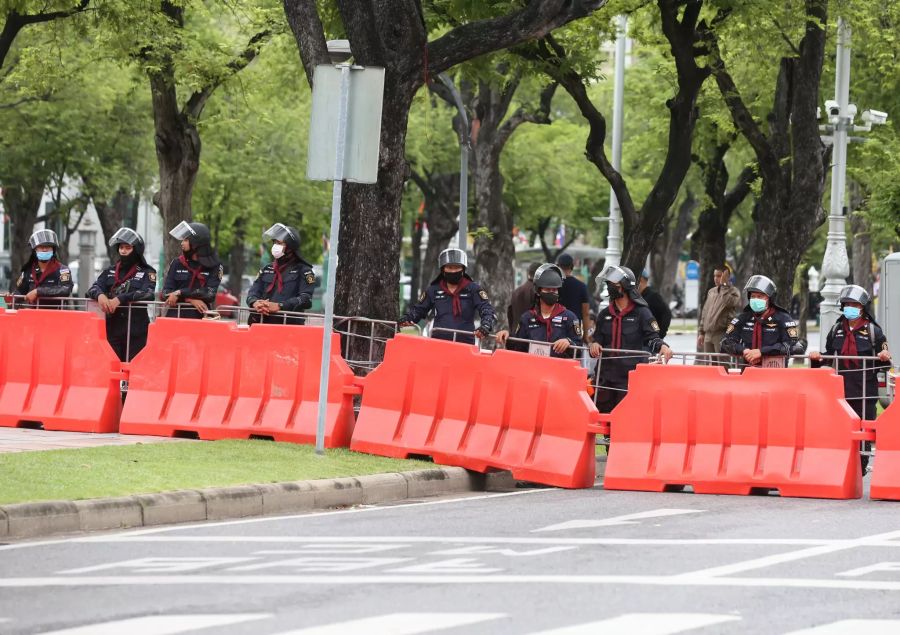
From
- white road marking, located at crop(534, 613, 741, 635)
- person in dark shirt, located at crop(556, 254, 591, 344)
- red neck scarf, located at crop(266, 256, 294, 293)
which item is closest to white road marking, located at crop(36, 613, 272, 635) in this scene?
white road marking, located at crop(534, 613, 741, 635)

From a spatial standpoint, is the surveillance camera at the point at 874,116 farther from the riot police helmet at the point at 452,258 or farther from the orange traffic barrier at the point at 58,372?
the orange traffic barrier at the point at 58,372

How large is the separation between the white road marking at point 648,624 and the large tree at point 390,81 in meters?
9.84

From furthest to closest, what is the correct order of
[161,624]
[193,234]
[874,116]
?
[874,116], [193,234], [161,624]

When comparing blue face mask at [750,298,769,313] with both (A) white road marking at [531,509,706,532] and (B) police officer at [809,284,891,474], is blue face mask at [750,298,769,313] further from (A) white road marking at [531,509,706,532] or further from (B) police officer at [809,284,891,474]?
(A) white road marking at [531,509,706,532]

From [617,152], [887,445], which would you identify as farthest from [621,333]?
[617,152]

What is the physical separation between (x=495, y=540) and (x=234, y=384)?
222 inches

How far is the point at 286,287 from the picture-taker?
17.1m

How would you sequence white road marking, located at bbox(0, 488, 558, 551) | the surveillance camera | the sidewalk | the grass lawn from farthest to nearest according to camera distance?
the surveillance camera
the sidewalk
the grass lawn
white road marking, located at bbox(0, 488, 558, 551)

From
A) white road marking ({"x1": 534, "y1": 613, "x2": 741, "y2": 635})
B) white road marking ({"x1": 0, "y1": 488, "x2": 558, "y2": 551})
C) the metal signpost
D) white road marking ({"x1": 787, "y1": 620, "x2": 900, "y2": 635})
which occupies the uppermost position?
the metal signpost

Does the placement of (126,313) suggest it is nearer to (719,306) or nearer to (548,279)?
(548,279)

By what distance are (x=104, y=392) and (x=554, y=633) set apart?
31.6 feet

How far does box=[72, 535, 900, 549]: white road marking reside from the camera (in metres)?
10.4

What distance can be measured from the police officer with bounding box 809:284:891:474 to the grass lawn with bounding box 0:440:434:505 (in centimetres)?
394

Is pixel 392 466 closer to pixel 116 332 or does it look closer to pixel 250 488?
pixel 250 488
